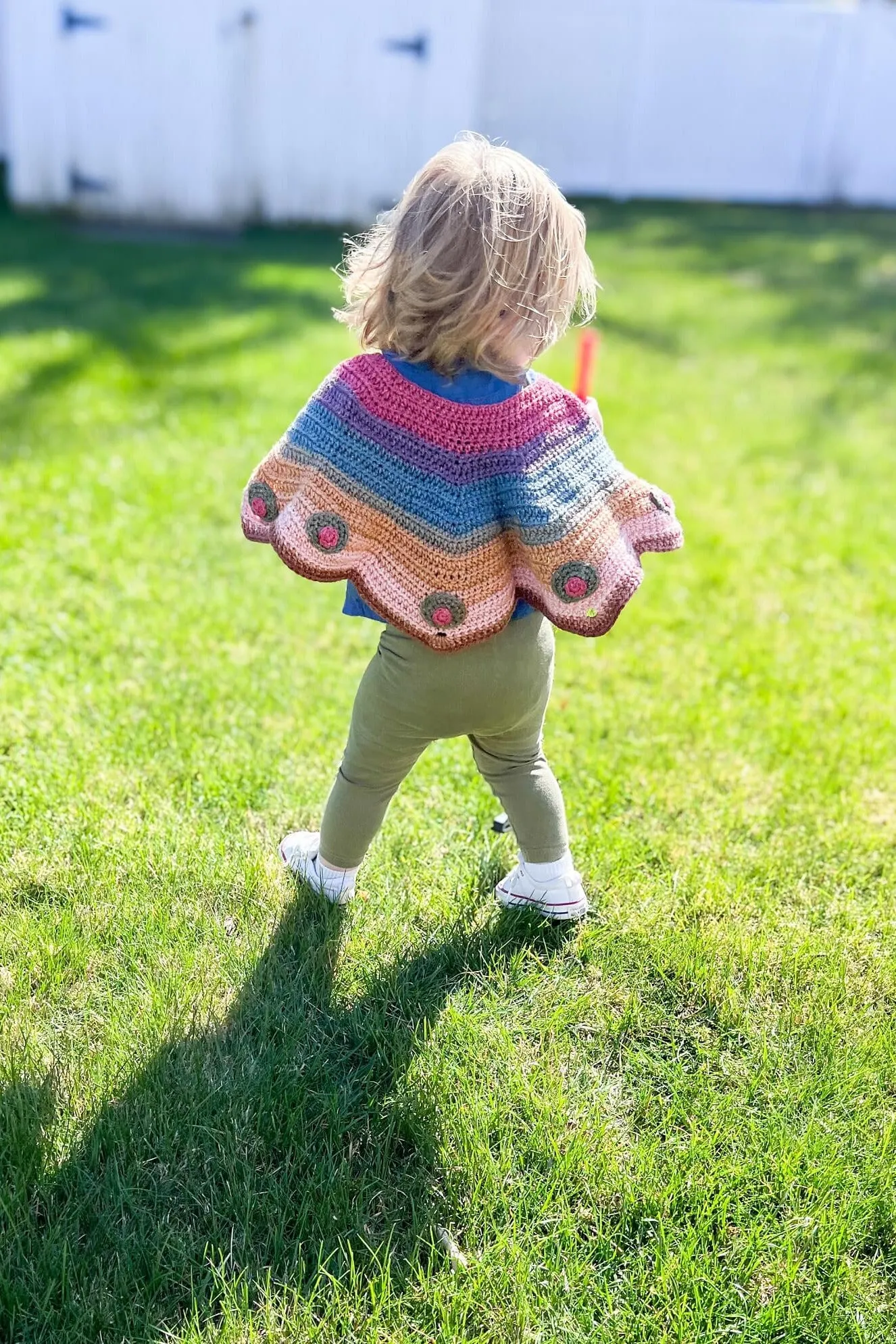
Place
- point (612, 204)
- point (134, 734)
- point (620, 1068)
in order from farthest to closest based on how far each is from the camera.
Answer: point (612, 204) → point (134, 734) → point (620, 1068)

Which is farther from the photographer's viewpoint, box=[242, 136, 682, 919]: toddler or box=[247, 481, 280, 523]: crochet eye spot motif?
box=[247, 481, 280, 523]: crochet eye spot motif

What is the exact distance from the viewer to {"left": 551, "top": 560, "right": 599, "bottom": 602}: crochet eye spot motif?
6.43 feet

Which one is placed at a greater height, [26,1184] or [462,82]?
[462,82]

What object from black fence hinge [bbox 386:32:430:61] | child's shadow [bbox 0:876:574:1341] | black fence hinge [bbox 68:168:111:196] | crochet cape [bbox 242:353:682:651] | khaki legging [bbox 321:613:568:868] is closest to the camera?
child's shadow [bbox 0:876:574:1341]

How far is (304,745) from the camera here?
2922mm

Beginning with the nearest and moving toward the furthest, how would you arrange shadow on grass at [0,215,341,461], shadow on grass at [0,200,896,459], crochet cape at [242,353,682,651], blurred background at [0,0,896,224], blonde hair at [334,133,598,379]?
blonde hair at [334,133,598,379] → crochet cape at [242,353,682,651] → shadow on grass at [0,215,341,461] → shadow on grass at [0,200,896,459] → blurred background at [0,0,896,224]

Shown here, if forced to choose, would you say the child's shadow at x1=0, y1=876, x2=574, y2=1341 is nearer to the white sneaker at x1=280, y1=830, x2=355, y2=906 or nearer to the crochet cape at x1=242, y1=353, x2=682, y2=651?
the white sneaker at x1=280, y1=830, x2=355, y2=906

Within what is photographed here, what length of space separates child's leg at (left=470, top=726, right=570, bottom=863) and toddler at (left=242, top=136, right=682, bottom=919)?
161mm

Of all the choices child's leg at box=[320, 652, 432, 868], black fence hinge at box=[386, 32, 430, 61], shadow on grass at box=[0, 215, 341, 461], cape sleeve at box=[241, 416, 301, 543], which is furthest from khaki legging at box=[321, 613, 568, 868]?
black fence hinge at box=[386, 32, 430, 61]

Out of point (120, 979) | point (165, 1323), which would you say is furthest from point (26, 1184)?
point (120, 979)

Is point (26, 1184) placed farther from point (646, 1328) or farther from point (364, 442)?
point (364, 442)

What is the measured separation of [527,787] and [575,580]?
491 millimetres

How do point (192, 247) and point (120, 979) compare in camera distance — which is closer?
point (120, 979)

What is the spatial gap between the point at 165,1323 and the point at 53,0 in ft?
26.5
